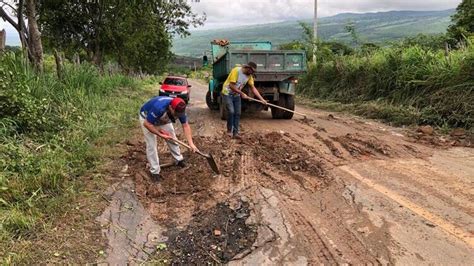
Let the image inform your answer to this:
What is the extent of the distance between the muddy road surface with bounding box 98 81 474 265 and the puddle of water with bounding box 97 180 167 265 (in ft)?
0.06

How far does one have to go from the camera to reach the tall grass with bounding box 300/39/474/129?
9906 mm

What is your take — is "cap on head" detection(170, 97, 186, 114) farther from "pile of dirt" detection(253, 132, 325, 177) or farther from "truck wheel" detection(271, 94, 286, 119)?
"truck wheel" detection(271, 94, 286, 119)

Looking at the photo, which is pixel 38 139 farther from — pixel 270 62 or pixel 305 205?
pixel 270 62

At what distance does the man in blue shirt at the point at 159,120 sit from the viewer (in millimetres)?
5871

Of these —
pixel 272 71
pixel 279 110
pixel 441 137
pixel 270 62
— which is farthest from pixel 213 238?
pixel 279 110

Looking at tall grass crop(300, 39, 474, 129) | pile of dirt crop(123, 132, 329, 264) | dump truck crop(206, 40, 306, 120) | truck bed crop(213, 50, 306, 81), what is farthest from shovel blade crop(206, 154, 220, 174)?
tall grass crop(300, 39, 474, 129)

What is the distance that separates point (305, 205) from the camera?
16.9 ft

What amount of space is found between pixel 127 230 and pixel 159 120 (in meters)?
2.03

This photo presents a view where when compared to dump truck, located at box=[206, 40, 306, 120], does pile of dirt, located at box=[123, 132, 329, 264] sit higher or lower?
lower

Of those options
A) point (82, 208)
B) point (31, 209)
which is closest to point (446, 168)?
point (82, 208)

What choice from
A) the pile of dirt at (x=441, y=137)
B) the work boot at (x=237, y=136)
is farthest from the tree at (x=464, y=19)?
the work boot at (x=237, y=136)

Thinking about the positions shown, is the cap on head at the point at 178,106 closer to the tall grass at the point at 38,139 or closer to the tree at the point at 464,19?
the tall grass at the point at 38,139

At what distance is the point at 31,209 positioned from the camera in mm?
4535

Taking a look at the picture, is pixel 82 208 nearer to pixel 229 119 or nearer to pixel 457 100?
pixel 229 119
